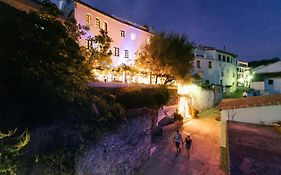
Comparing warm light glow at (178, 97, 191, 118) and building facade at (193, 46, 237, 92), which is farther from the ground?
building facade at (193, 46, 237, 92)

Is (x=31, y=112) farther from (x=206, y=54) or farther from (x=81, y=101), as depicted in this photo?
(x=206, y=54)

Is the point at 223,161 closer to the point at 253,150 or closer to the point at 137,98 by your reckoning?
the point at 137,98

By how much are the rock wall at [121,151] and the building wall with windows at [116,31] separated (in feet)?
48.5

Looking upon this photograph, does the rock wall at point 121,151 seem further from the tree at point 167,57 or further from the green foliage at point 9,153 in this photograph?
the tree at point 167,57

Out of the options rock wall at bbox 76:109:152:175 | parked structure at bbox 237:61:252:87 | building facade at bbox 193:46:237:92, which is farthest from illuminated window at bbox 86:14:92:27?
parked structure at bbox 237:61:252:87

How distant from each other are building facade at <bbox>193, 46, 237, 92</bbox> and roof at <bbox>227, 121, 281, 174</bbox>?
35065 millimetres

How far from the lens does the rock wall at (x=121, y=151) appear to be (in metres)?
9.96

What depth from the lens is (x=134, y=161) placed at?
13.4 metres

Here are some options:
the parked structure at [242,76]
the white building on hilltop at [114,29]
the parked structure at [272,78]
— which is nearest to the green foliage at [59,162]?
the white building on hilltop at [114,29]

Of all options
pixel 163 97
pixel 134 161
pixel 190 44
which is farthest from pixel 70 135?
pixel 190 44

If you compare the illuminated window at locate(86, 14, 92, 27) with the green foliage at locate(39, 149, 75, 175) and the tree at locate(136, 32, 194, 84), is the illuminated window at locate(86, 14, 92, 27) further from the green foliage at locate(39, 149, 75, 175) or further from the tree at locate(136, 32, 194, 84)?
the green foliage at locate(39, 149, 75, 175)

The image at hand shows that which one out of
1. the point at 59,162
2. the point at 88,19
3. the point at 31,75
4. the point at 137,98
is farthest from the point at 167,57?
the point at 59,162

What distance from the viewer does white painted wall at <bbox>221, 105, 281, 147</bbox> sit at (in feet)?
47.9

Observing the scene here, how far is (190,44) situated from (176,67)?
4.54m
